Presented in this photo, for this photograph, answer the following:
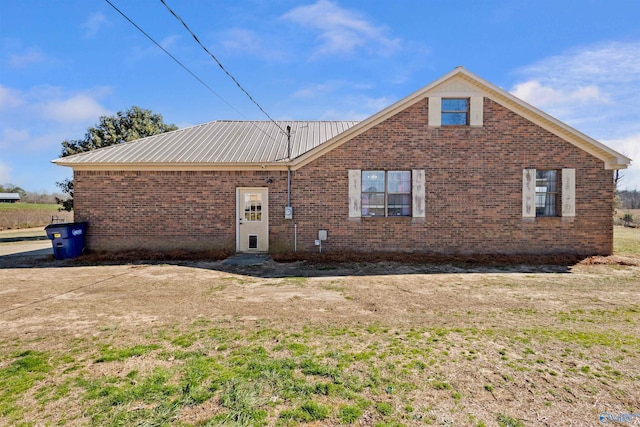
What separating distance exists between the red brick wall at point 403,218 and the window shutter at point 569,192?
215 mm

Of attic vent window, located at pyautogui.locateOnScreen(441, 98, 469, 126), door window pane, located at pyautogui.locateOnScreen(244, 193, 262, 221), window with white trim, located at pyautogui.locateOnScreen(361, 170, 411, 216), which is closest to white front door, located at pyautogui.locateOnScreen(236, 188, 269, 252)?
door window pane, located at pyautogui.locateOnScreen(244, 193, 262, 221)

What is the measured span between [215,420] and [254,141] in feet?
37.0

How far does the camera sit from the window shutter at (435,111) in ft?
33.7

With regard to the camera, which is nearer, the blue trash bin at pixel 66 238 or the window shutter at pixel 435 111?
the blue trash bin at pixel 66 238

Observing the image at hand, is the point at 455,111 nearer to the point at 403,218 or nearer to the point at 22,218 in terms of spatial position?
the point at 403,218

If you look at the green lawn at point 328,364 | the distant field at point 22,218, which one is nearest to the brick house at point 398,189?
the green lawn at point 328,364

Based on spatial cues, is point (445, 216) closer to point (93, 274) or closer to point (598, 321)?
point (598, 321)

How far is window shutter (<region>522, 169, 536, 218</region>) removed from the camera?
1020 cm

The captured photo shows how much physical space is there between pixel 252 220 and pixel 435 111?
24.1ft

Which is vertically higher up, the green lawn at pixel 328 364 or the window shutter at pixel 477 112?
the window shutter at pixel 477 112

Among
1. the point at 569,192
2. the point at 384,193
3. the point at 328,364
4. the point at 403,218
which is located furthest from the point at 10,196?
the point at 569,192

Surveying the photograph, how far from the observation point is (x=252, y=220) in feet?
35.6

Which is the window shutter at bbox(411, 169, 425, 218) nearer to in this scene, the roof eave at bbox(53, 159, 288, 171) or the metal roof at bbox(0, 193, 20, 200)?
the roof eave at bbox(53, 159, 288, 171)

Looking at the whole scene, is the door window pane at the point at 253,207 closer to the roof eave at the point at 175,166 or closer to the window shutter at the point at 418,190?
the roof eave at the point at 175,166
